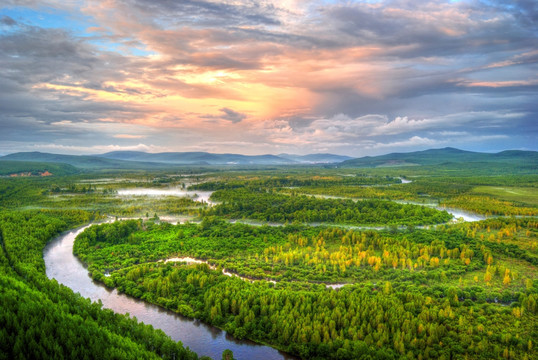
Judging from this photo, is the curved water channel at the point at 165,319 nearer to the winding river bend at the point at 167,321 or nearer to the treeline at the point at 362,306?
the winding river bend at the point at 167,321

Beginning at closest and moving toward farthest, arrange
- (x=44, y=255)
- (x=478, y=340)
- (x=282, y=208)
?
(x=478, y=340) → (x=44, y=255) → (x=282, y=208)

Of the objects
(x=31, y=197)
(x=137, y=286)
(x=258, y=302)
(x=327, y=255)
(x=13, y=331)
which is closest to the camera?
(x=13, y=331)

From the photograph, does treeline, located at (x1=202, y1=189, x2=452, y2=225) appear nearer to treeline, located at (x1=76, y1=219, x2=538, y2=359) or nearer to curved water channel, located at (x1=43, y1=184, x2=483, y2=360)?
treeline, located at (x1=76, y1=219, x2=538, y2=359)

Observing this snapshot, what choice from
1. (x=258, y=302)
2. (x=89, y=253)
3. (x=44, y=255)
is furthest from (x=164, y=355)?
(x=44, y=255)

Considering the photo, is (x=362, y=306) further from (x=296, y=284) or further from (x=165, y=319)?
(x=165, y=319)

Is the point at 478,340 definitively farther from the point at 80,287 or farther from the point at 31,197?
the point at 31,197
